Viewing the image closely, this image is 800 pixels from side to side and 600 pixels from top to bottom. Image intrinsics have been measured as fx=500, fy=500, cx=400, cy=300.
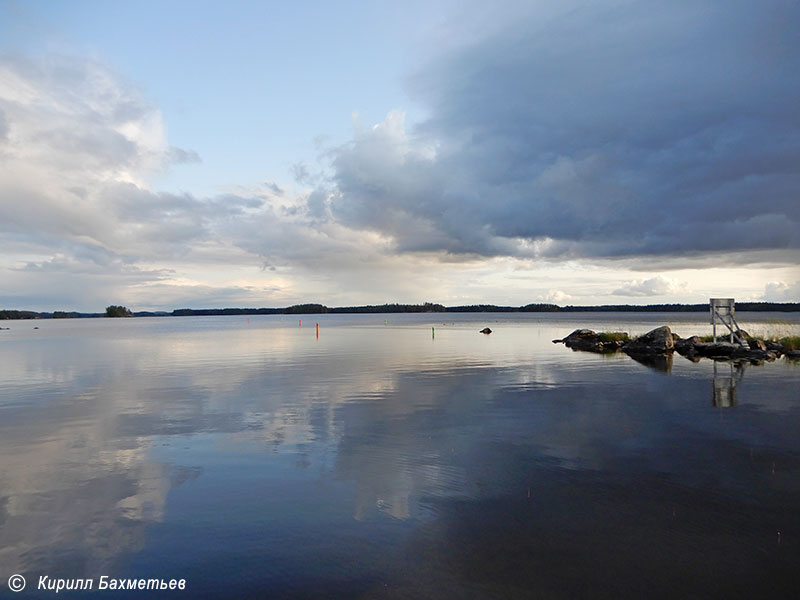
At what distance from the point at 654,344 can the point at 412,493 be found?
4177 centimetres

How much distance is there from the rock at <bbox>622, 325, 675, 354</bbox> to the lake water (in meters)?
23.9

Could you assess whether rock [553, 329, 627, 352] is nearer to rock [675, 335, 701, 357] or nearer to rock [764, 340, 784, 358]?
rock [675, 335, 701, 357]

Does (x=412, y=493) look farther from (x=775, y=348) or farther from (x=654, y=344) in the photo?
(x=775, y=348)

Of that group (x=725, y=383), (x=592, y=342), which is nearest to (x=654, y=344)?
(x=592, y=342)

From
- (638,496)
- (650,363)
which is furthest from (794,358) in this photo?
(638,496)

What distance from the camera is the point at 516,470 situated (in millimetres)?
12266

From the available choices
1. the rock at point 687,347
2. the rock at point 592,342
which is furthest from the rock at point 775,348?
the rock at point 592,342

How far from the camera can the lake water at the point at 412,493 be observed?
7.58m

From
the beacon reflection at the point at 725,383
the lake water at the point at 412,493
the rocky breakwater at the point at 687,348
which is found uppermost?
the rocky breakwater at the point at 687,348

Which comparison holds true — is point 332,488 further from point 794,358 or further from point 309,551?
point 794,358

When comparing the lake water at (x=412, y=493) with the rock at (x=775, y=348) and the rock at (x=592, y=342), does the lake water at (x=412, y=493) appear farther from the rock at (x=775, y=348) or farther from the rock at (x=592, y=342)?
the rock at (x=592, y=342)

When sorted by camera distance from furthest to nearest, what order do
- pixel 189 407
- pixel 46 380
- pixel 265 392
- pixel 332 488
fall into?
pixel 46 380, pixel 265 392, pixel 189 407, pixel 332 488

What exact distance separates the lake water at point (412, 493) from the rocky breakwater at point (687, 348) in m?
20.5

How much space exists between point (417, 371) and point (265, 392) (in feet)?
37.0
